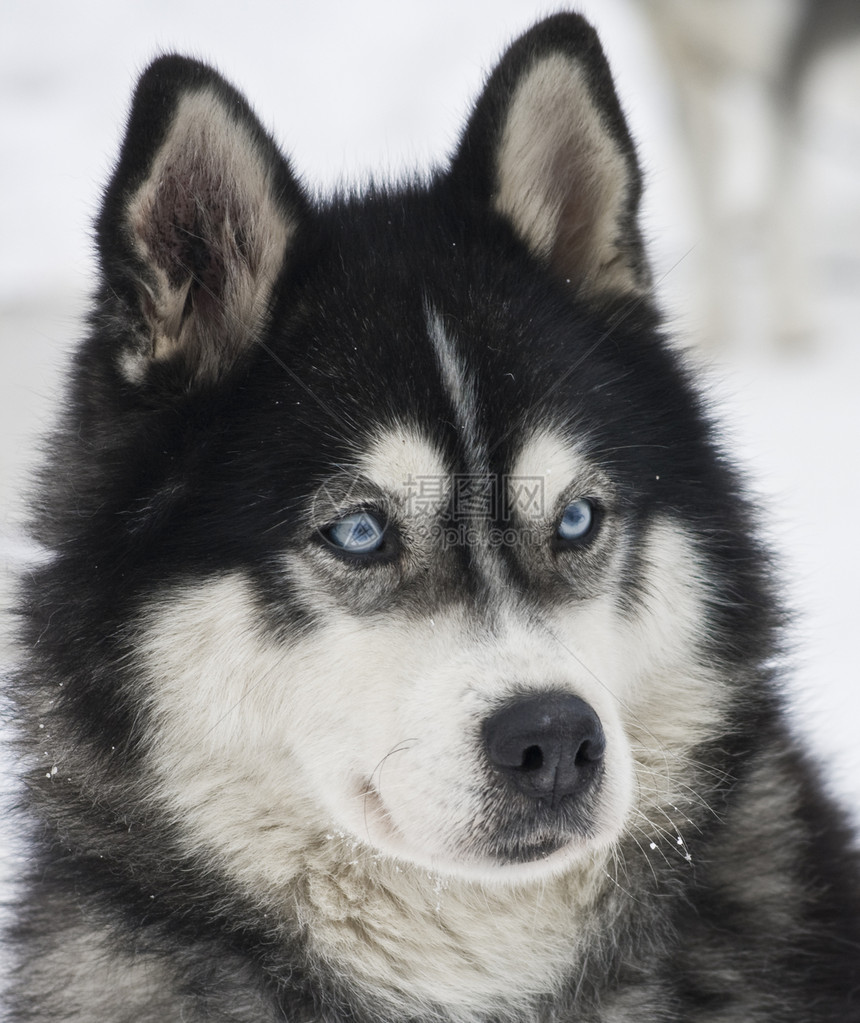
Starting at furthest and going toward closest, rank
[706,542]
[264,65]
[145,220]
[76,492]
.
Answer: [264,65]
[706,542]
[76,492]
[145,220]

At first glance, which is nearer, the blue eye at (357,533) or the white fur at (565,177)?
the blue eye at (357,533)

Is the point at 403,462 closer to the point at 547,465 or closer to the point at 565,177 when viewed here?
the point at 547,465

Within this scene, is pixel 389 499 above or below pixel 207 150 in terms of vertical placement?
below

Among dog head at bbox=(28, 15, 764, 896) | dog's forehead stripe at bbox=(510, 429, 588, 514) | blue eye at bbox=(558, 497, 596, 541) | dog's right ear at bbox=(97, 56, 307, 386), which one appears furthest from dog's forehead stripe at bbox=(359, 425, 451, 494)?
dog's right ear at bbox=(97, 56, 307, 386)

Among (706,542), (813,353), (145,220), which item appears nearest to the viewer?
(145,220)

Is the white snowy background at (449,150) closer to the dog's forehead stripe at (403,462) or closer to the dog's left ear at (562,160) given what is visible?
the dog's left ear at (562,160)

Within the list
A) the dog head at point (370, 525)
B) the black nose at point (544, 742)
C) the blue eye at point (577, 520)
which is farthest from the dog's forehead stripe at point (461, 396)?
the black nose at point (544, 742)

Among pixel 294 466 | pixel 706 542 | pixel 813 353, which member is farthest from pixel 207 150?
pixel 813 353

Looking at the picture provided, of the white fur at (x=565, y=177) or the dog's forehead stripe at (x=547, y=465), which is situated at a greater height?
the white fur at (x=565, y=177)

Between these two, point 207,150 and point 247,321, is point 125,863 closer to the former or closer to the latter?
point 247,321
